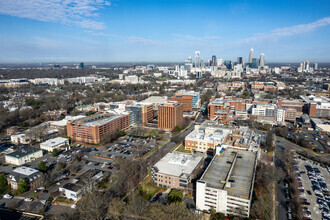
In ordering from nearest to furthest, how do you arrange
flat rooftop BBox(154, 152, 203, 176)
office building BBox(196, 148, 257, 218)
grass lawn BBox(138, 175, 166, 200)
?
office building BBox(196, 148, 257, 218)
grass lawn BBox(138, 175, 166, 200)
flat rooftop BBox(154, 152, 203, 176)

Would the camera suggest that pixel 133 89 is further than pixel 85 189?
Yes

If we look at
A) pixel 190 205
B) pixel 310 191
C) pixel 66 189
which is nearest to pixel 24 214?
pixel 66 189

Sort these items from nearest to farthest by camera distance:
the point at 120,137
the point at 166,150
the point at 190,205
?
1. the point at 190,205
2. the point at 166,150
3. the point at 120,137

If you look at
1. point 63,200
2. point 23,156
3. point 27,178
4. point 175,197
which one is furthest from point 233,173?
point 23,156

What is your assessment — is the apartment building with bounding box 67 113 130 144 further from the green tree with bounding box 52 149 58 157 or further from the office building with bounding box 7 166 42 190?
the office building with bounding box 7 166 42 190

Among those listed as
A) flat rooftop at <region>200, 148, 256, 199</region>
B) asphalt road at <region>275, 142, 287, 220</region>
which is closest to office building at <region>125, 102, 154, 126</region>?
flat rooftop at <region>200, 148, 256, 199</region>

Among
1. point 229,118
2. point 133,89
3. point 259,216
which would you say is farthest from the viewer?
point 133,89

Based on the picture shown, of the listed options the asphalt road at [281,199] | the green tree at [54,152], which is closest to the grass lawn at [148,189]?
the asphalt road at [281,199]

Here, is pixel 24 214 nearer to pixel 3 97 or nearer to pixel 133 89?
pixel 3 97

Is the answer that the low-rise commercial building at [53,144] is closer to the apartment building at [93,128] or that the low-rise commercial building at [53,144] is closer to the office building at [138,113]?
the apartment building at [93,128]
